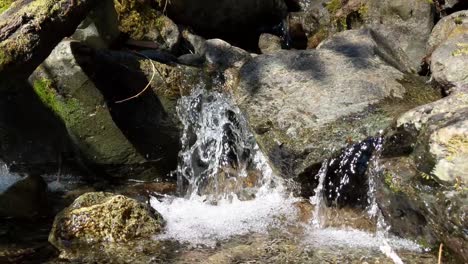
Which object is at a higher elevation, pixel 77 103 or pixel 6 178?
pixel 77 103

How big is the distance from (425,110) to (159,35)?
4.44m

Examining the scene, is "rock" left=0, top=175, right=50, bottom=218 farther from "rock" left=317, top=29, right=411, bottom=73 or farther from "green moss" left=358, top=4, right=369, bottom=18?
"green moss" left=358, top=4, right=369, bottom=18

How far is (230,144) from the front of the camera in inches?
250

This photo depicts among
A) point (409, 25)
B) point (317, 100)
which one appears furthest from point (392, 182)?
point (409, 25)

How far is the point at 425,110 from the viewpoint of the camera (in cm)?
432

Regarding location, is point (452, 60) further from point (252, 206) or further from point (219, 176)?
point (219, 176)

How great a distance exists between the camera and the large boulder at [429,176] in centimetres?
373

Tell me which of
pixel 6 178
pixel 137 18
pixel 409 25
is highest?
pixel 409 25

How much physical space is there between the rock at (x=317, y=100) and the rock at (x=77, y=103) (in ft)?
4.63

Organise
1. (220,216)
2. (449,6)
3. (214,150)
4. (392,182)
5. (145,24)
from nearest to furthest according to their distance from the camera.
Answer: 1. (392,182)
2. (220,216)
3. (214,150)
4. (449,6)
5. (145,24)

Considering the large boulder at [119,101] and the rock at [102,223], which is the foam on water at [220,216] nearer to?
the rock at [102,223]

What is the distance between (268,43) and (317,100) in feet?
9.94

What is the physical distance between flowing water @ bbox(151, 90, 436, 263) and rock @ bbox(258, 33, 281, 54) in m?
2.03

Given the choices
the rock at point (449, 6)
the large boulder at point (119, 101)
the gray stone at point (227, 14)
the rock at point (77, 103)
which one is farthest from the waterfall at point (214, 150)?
the rock at point (449, 6)
